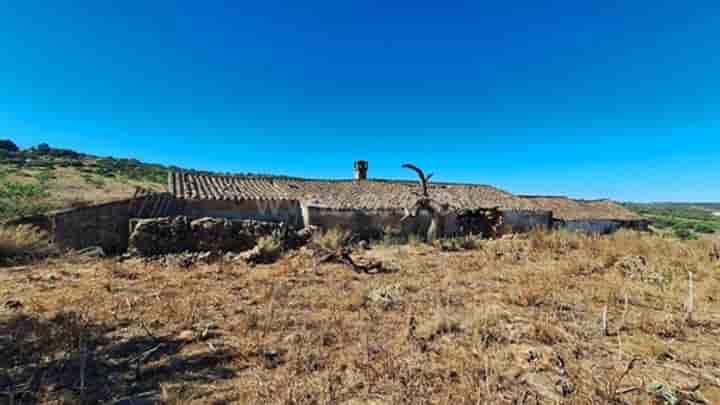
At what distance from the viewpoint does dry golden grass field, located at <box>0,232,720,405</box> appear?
2.39 meters

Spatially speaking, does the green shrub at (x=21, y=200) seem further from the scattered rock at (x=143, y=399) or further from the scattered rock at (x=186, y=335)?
the scattered rock at (x=143, y=399)

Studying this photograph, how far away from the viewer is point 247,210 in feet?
40.2

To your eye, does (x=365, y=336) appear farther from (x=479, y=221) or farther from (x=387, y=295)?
(x=479, y=221)

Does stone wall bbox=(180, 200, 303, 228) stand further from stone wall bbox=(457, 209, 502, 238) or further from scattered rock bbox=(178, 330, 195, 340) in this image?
scattered rock bbox=(178, 330, 195, 340)

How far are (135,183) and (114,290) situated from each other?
24823mm

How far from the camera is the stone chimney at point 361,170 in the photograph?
820 inches

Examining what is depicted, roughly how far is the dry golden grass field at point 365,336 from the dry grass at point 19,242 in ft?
2.00

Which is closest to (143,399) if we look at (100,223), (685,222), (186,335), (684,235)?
(186,335)

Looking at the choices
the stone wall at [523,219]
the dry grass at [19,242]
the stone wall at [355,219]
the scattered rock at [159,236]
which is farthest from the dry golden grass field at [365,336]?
the stone wall at [523,219]

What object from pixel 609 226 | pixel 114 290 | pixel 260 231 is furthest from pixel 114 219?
pixel 609 226

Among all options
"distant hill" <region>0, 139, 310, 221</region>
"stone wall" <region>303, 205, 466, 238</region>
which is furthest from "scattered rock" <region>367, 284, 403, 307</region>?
"distant hill" <region>0, 139, 310, 221</region>

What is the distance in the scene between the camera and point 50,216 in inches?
313

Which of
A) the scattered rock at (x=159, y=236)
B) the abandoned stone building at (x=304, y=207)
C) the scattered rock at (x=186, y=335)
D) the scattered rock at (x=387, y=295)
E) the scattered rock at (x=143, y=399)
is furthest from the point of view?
the abandoned stone building at (x=304, y=207)

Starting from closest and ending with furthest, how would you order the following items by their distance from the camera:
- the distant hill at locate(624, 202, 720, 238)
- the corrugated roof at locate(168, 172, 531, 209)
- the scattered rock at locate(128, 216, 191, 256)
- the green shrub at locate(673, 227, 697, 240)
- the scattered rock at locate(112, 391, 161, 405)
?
the scattered rock at locate(112, 391, 161, 405) < the scattered rock at locate(128, 216, 191, 256) < the green shrub at locate(673, 227, 697, 240) < the corrugated roof at locate(168, 172, 531, 209) < the distant hill at locate(624, 202, 720, 238)
